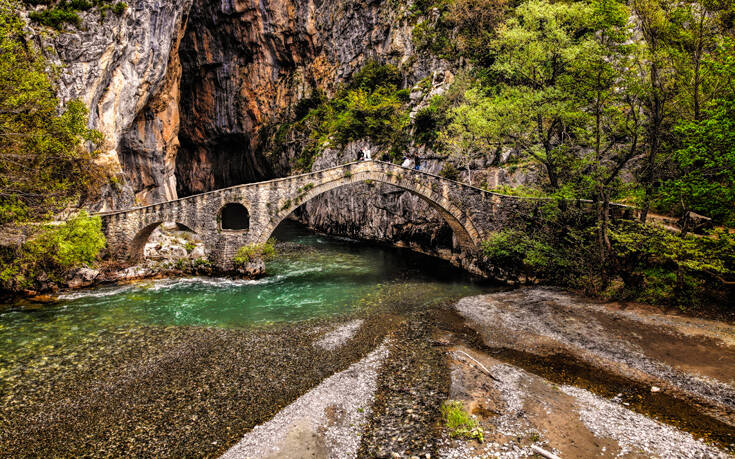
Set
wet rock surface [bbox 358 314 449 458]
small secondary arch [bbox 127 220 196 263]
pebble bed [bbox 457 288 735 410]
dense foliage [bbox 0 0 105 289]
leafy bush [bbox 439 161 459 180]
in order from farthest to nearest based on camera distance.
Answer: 1. leafy bush [bbox 439 161 459 180]
2. small secondary arch [bbox 127 220 196 263]
3. dense foliage [bbox 0 0 105 289]
4. pebble bed [bbox 457 288 735 410]
5. wet rock surface [bbox 358 314 449 458]

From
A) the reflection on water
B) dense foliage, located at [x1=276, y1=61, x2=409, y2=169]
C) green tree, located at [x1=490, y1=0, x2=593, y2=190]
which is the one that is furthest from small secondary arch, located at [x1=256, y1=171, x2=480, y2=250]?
dense foliage, located at [x1=276, y1=61, x2=409, y2=169]

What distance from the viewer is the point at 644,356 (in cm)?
934

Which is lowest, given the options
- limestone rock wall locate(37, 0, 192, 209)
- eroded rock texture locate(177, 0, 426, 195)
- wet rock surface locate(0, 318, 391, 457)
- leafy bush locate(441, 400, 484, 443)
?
wet rock surface locate(0, 318, 391, 457)

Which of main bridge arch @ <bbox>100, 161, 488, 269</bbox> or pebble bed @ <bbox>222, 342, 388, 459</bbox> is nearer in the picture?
pebble bed @ <bbox>222, 342, 388, 459</bbox>

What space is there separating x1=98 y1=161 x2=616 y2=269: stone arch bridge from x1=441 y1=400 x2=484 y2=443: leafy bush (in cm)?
1334

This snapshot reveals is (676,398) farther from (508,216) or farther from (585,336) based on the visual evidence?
(508,216)

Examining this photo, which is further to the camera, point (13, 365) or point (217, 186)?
point (217, 186)

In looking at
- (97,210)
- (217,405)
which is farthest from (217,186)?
(217,405)

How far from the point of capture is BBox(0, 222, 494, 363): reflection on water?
12164 mm

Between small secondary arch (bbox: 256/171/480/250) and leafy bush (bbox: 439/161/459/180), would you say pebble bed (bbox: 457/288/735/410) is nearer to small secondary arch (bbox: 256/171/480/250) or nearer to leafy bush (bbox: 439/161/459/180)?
small secondary arch (bbox: 256/171/480/250)

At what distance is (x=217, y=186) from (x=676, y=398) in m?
51.5

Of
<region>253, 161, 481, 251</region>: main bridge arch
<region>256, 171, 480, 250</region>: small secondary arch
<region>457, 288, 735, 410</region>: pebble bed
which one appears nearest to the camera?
<region>457, 288, 735, 410</region>: pebble bed

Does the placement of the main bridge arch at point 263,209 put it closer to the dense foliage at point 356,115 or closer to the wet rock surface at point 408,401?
the dense foliage at point 356,115

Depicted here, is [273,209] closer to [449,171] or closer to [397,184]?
[397,184]
